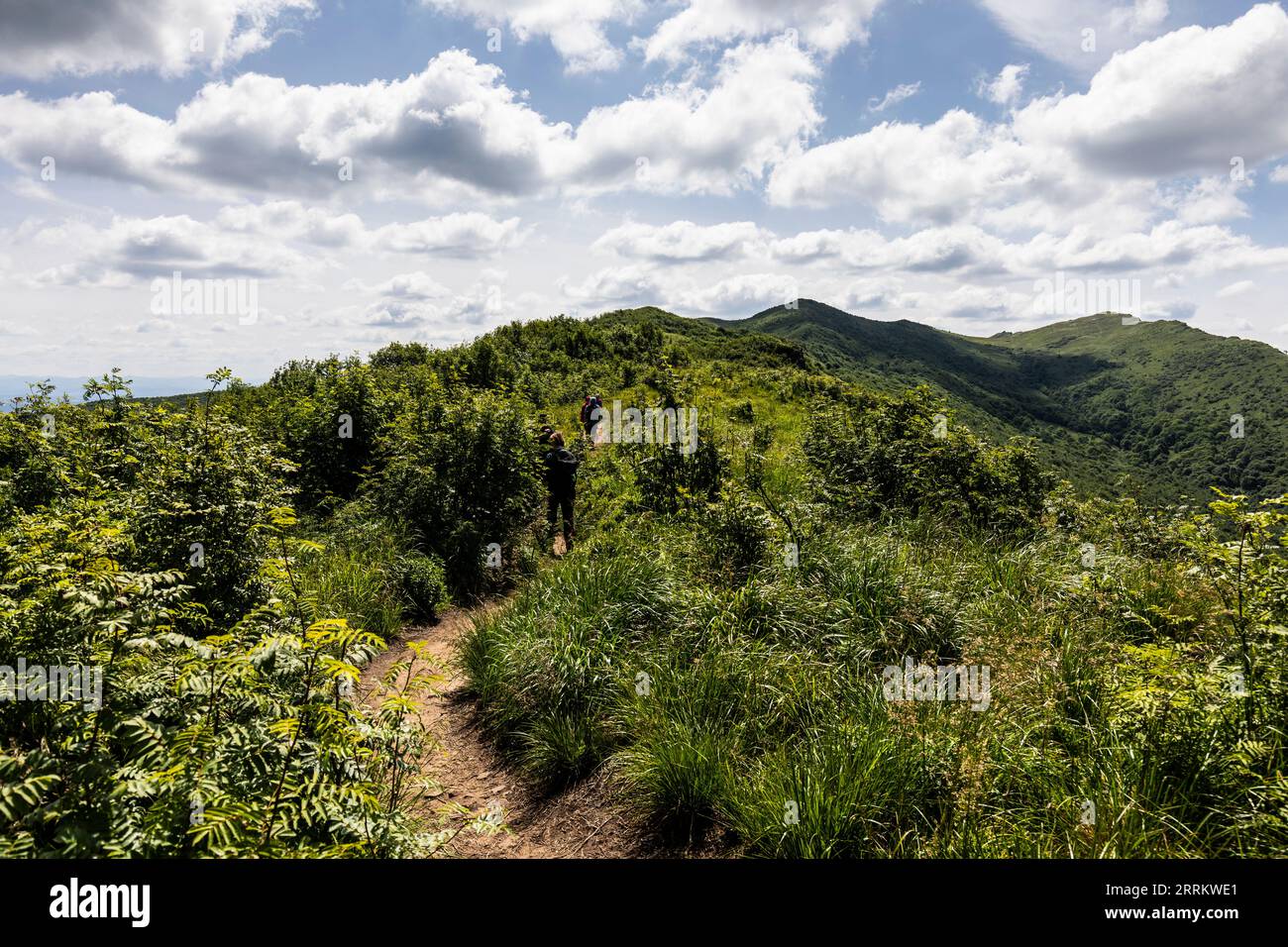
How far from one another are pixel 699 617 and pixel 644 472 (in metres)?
4.30

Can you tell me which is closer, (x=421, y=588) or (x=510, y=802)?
(x=510, y=802)

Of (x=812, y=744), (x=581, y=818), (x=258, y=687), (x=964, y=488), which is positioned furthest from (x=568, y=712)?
(x=964, y=488)

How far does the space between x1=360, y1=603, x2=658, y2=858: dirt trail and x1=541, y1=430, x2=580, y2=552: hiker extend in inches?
195

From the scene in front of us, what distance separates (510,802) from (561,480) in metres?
6.81

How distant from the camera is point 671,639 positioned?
593cm

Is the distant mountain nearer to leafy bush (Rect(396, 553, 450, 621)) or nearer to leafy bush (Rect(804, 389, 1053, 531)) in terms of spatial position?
leafy bush (Rect(804, 389, 1053, 531))

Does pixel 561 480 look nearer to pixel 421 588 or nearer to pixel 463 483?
pixel 463 483

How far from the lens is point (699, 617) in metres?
6.14

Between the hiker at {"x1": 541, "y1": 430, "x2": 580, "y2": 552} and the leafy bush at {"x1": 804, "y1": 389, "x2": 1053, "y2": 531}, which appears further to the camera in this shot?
the hiker at {"x1": 541, "y1": 430, "x2": 580, "y2": 552}

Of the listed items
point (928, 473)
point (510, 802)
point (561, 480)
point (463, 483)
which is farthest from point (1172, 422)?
point (510, 802)

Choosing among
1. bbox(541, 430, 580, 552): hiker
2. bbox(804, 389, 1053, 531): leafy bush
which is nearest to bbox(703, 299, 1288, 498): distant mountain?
bbox(804, 389, 1053, 531): leafy bush

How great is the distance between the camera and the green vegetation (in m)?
3.06

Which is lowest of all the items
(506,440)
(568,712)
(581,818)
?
(581,818)
